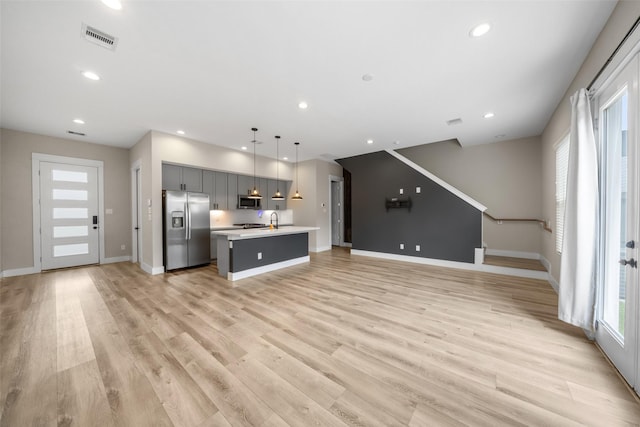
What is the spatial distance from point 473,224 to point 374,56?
426cm

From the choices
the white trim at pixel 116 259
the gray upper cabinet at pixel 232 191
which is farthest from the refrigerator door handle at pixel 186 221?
the white trim at pixel 116 259

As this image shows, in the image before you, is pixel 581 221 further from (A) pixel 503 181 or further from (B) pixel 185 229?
(B) pixel 185 229

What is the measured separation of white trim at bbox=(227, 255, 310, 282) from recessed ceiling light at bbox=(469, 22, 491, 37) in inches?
186

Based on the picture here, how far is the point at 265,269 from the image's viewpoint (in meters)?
4.85

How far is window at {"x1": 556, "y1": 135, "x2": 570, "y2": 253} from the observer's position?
3.41 m

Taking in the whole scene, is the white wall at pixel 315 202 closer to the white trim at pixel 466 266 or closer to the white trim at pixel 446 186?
the white trim at pixel 466 266

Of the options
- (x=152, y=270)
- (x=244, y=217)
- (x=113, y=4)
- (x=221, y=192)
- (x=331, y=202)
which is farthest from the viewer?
(x=331, y=202)

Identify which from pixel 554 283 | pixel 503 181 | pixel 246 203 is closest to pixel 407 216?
pixel 503 181

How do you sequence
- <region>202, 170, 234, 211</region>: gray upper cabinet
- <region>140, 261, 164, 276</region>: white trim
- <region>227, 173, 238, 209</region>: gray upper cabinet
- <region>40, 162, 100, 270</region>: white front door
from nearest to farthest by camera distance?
<region>140, 261, 164, 276</region>: white trim → <region>40, 162, 100, 270</region>: white front door → <region>202, 170, 234, 211</region>: gray upper cabinet → <region>227, 173, 238, 209</region>: gray upper cabinet

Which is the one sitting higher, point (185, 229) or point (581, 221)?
point (581, 221)

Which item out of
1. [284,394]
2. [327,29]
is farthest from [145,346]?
[327,29]

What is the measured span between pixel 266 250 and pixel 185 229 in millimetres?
1993

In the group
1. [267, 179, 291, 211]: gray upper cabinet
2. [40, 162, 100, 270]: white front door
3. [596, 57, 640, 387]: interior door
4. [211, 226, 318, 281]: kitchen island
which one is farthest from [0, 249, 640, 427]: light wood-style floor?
[267, 179, 291, 211]: gray upper cabinet

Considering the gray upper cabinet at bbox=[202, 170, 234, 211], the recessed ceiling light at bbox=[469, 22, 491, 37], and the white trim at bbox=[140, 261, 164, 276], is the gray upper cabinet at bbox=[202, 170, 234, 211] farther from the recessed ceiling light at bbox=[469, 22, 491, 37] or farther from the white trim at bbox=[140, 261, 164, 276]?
the recessed ceiling light at bbox=[469, 22, 491, 37]
